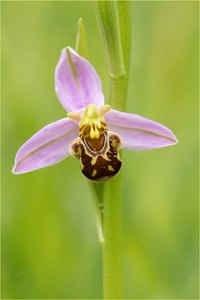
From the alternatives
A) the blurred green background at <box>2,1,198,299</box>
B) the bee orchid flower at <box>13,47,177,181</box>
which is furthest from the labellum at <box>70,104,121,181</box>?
the blurred green background at <box>2,1,198,299</box>

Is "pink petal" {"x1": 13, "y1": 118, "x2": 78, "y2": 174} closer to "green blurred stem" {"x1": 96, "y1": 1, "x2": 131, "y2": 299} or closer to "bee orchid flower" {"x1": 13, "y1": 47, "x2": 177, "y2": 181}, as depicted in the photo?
"bee orchid flower" {"x1": 13, "y1": 47, "x2": 177, "y2": 181}

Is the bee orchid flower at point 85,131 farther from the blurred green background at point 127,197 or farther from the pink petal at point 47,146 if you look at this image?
the blurred green background at point 127,197

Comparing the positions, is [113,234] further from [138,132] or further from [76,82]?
[76,82]

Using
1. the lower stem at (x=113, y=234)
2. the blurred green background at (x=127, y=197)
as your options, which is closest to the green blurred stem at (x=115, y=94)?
the lower stem at (x=113, y=234)

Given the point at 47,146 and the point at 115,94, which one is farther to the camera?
the point at 47,146

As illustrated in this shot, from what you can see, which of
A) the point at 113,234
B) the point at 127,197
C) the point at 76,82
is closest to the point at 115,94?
the point at 76,82

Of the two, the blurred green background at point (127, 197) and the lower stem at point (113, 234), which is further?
the blurred green background at point (127, 197)
